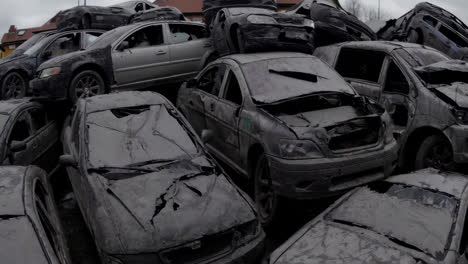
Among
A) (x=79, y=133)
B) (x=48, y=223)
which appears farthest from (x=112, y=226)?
(x=79, y=133)

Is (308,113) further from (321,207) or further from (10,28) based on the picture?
(10,28)

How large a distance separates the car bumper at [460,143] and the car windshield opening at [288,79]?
1.36 meters

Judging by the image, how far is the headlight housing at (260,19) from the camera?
6906 millimetres

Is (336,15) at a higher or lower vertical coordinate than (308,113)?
higher

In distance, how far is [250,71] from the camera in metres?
5.53

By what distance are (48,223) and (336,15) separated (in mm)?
7421

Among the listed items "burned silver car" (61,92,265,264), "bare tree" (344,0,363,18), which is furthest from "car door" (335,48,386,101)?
"bare tree" (344,0,363,18)

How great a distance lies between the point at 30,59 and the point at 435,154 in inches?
323

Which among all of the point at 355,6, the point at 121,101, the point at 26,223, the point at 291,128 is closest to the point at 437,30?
the point at 291,128

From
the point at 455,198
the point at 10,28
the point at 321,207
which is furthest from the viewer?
the point at 10,28

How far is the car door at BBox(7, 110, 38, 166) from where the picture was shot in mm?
5367

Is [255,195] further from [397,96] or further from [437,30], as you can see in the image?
[437,30]

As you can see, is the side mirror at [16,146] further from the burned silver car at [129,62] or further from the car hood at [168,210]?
the burned silver car at [129,62]

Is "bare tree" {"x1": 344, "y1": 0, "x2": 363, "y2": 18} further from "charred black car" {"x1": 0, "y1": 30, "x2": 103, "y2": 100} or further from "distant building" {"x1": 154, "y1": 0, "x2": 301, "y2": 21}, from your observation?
"charred black car" {"x1": 0, "y1": 30, "x2": 103, "y2": 100}
